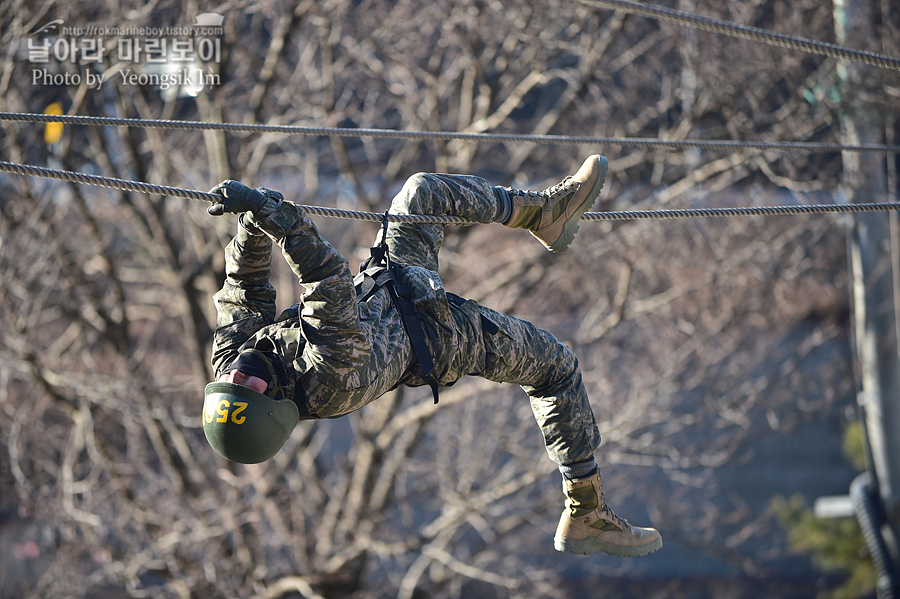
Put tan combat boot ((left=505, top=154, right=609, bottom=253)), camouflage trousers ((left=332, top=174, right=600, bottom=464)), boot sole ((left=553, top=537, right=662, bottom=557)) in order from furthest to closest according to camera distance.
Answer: tan combat boot ((left=505, top=154, right=609, bottom=253)) < boot sole ((left=553, top=537, right=662, bottom=557)) < camouflage trousers ((left=332, top=174, right=600, bottom=464))

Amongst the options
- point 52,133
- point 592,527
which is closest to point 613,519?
point 592,527

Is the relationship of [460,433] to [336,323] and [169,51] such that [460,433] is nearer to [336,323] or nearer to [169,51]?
[169,51]

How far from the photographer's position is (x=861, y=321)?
8.02 m

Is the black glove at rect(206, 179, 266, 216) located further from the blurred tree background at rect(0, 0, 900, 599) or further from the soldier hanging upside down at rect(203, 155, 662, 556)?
the blurred tree background at rect(0, 0, 900, 599)

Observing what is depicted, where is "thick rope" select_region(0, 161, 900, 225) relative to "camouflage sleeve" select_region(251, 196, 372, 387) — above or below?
above

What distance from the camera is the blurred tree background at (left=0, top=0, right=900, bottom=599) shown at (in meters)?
8.20

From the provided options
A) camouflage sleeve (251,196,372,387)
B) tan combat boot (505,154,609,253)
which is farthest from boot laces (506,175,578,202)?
camouflage sleeve (251,196,372,387)

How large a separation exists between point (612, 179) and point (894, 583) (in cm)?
463

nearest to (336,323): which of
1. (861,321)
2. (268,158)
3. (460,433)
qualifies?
(861,321)

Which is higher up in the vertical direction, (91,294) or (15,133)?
(15,133)

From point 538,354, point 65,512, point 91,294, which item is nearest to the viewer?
point 538,354

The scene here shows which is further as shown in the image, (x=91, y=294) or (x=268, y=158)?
(x=268, y=158)

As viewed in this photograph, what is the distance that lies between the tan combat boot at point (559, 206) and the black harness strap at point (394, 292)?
2.35 ft

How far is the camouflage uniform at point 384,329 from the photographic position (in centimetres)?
313
